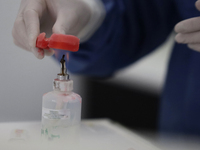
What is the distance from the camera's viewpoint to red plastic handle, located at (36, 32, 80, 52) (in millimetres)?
379

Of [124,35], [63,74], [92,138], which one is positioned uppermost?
[124,35]

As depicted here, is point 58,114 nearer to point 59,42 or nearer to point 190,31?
point 59,42

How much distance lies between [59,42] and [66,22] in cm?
10

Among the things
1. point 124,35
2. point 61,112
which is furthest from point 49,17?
point 124,35

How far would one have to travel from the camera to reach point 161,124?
2.80 feet

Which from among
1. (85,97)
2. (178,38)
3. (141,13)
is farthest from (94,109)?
(178,38)

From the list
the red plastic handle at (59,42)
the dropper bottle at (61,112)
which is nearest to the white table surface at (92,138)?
the dropper bottle at (61,112)

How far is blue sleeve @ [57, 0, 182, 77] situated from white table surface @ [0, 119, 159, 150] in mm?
222

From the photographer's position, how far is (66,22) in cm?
46

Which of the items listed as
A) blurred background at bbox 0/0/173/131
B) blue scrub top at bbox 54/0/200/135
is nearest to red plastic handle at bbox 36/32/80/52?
blue scrub top at bbox 54/0/200/135

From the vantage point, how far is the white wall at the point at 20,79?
2.88 feet

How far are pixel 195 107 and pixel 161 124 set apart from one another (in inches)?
6.3

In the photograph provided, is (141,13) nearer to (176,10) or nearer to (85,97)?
(176,10)

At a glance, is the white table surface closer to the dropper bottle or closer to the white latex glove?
the dropper bottle
